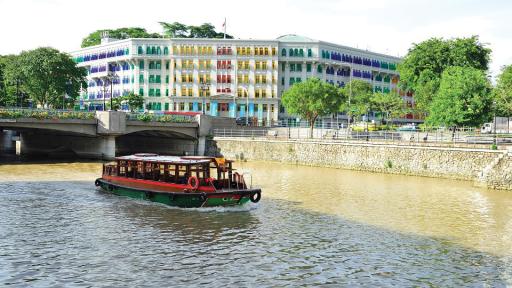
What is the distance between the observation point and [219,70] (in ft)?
387

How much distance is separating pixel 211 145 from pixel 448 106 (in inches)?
1266

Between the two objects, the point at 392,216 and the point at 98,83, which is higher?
the point at 98,83

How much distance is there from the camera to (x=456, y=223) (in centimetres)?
3122

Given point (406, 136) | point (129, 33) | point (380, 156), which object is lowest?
point (380, 156)

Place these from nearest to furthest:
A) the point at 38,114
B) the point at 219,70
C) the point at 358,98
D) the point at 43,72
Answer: the point at 38,114
the point at 43,72
the point at 358,98
the point at 219,70

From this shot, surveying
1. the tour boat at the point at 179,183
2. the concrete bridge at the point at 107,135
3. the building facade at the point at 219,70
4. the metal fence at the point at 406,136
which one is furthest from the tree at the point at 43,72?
the tour boat at the point at 179,183

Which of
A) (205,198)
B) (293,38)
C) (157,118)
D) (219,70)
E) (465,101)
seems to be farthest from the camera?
(293,38)

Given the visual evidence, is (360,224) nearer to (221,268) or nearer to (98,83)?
(221,268)

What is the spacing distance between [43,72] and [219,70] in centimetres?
3610

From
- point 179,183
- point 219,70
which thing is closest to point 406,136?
point 179,183

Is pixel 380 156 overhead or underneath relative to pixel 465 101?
underneath

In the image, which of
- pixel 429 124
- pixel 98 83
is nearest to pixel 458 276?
pixel 429 124

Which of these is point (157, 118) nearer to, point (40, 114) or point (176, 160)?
point (40, 114)

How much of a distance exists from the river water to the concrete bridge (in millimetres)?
21608
